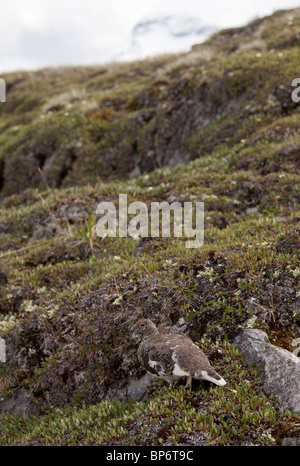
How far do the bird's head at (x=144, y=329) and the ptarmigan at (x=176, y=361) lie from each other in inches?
23.6

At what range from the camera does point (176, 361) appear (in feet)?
18.0

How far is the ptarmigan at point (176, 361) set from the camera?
5430mm

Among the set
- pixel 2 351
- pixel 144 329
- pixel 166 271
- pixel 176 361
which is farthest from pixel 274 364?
pixel 2 351

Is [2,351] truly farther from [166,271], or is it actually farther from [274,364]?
[274,364]

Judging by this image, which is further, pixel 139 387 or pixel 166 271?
pixel 166 271

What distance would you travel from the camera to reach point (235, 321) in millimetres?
6781

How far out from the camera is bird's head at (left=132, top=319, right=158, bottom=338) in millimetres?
6730

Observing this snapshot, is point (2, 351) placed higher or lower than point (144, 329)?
lower

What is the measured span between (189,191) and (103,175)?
8.89 meters

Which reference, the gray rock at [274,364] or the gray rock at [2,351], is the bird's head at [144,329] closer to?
the gray rock at [274,364]

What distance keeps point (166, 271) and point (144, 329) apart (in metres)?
1.80

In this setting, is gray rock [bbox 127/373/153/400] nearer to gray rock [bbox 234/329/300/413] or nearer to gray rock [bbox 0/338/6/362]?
gray rock [bbox 234/329/300/413]

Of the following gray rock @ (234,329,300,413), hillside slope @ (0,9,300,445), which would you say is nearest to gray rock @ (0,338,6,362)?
hillside slope @ (0,9,300,445)
